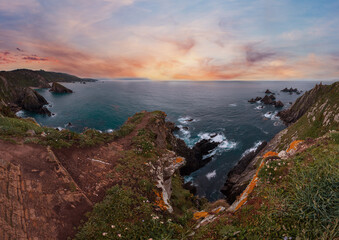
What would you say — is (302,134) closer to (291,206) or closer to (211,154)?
(211,154)

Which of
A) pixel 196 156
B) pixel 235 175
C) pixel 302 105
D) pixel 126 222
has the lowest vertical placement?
pixel 235 175

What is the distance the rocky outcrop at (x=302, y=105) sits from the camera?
44875mm

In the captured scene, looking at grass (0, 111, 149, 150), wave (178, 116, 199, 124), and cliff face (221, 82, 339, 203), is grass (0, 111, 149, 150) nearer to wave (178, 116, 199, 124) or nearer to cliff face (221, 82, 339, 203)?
cliff face (221, 82, 339, 203)

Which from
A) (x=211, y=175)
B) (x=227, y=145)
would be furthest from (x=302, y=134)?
(x=211, y=175)

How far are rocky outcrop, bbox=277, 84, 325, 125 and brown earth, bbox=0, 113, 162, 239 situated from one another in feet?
199

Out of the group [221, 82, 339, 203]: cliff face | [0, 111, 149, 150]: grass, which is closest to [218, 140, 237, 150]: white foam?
[221, 82, 339, 203]: cliff face

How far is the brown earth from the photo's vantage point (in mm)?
6000

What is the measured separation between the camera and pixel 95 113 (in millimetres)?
60000

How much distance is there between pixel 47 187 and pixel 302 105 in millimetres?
→ 68092

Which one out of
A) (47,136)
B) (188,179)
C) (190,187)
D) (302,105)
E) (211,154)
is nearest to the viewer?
(47,136)

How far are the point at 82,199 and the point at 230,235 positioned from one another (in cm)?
744

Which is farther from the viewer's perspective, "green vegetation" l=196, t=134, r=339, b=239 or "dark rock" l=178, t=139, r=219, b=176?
"dark rock" l=178, t=139, r=219, b=176

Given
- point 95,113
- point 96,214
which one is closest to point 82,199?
point 96,214

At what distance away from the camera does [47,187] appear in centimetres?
756
